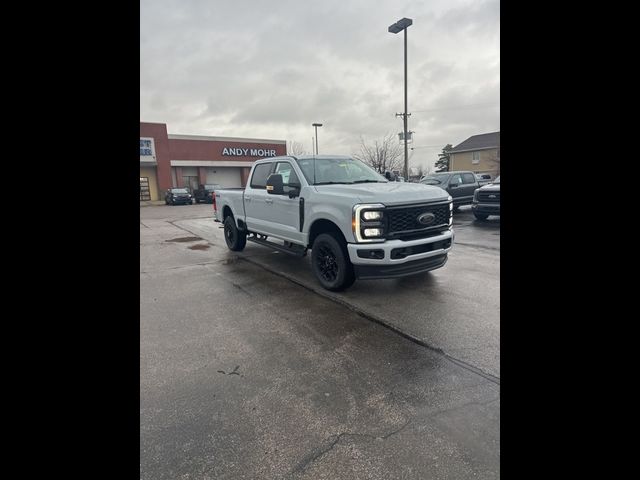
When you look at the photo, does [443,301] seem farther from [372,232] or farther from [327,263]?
[327,263]

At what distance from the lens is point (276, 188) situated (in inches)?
232

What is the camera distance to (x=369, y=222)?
4707 millimetres

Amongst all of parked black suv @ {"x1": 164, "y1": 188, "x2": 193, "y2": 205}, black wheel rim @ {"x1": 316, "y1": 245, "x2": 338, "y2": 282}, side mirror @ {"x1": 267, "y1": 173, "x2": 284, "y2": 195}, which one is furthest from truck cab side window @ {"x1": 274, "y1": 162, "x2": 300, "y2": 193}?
parked black suv @ {"x1": 164, "y1": 188, "x2": 193, "y2": 205}

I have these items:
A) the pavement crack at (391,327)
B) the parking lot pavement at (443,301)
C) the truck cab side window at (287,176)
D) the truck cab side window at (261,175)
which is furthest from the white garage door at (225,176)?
the pavement crack at (391,327)

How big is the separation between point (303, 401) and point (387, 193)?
9.82 ft

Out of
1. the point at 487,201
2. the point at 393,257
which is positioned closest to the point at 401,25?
the point at 487,201

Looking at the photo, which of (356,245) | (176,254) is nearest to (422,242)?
(356,245)

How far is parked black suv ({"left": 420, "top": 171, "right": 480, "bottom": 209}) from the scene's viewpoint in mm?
15339
